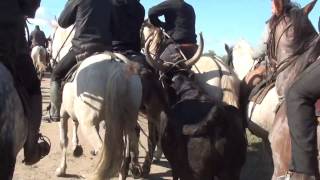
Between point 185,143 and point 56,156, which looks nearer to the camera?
point 185,143

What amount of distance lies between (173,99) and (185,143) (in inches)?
63.2

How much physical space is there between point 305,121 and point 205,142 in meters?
1.28

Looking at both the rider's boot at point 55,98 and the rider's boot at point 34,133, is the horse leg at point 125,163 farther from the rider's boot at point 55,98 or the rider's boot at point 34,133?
the rider's boot at point 55,98

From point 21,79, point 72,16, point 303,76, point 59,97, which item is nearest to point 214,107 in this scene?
point 303,76

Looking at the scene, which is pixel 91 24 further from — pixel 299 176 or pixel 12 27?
pixel 299 176

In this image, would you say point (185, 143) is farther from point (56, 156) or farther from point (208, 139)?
point (56, 156)

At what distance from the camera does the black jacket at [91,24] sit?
22.1ft

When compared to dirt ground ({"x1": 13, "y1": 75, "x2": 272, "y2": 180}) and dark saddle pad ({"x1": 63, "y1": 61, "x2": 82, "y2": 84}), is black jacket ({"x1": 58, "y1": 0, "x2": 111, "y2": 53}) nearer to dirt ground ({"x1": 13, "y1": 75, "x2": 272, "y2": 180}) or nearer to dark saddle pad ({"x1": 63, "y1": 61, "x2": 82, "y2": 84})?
dark saddle pad ({"x1": 63, "y1": 61, "x2": 82, "y2": 84})

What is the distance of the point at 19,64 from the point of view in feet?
15.6

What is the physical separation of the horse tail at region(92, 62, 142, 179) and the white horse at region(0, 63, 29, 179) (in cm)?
188

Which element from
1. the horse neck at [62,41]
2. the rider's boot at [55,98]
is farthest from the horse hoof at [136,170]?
the horse neck at [62,41]

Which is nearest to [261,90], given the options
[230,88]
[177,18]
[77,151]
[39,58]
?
[230,88]

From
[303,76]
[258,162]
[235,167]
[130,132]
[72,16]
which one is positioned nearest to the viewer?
[303,76]

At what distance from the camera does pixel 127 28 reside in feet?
25.7
